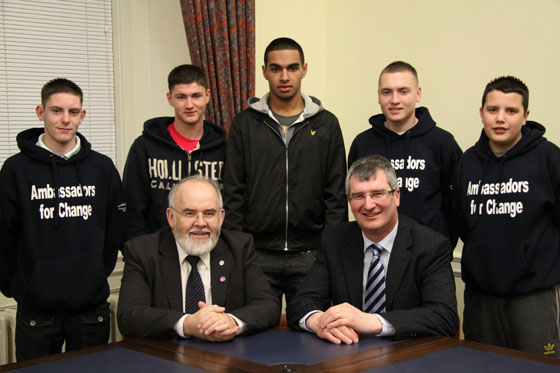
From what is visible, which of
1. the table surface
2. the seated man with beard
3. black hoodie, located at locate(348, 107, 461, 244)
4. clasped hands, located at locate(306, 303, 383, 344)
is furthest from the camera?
black hoodie, located at locate(348, 107, 461, 244)

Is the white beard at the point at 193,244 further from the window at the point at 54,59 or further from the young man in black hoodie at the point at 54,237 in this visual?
the window at the point at 54,59

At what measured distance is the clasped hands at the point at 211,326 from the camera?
2.16 m

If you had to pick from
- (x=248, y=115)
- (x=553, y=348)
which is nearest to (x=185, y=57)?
(x=248, y=115)

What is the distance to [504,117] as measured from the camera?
277 centimetres

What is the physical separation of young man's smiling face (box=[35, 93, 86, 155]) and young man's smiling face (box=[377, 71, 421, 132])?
4.67 feet

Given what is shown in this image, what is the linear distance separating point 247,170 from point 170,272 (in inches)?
34.4

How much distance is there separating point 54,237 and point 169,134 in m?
0.75

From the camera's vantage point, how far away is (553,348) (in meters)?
2.72

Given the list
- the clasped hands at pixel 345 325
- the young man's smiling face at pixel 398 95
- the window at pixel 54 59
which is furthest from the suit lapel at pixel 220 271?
the window at pixel 54 59

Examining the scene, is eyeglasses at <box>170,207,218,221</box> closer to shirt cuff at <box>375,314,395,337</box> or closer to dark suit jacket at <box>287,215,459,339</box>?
dark suit jacket at <box>287,215,459,339</box>

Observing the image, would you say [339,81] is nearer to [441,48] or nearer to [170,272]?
[441,48]

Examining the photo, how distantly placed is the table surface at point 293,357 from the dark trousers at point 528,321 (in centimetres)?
73

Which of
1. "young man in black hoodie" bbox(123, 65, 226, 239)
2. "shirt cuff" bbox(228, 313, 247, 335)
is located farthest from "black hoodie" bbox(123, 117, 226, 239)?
"shirt cuff" bbox(228, 313, 247, 335)

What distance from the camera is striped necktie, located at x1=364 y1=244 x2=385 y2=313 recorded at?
2492 millimetres
